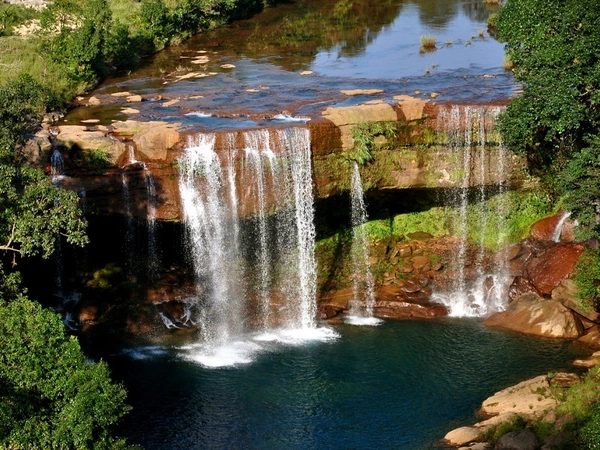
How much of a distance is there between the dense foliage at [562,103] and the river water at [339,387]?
5.60m

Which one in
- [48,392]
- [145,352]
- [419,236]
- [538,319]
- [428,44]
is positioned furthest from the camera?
[428,44]

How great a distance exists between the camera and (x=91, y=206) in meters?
29.7

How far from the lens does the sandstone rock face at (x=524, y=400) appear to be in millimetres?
24984

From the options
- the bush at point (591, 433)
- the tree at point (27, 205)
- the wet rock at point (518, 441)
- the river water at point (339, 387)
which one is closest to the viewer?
the bush at point (591, 433)

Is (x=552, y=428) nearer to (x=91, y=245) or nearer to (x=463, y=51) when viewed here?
(x=91, y=245)

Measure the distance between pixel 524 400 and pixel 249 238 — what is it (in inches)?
459

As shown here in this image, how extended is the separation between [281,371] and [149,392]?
4.36 m

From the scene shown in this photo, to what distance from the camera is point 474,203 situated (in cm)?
3400

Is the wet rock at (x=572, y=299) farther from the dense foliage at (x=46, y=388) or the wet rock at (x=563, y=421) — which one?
the dense foliage at (x=46, y=388)

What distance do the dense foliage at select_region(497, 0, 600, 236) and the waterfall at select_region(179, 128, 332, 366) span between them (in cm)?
802

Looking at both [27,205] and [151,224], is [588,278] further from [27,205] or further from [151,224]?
[27,205]

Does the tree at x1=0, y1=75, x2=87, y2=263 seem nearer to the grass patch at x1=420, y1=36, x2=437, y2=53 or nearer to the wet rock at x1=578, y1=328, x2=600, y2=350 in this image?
the wet rock at x1=578, y1=328, x2=600, y2=350

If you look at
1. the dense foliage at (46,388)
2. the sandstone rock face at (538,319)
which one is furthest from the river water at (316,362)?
the dense foliage at (46,388)

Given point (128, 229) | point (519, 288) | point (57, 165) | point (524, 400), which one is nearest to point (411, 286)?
point (519, 288)
